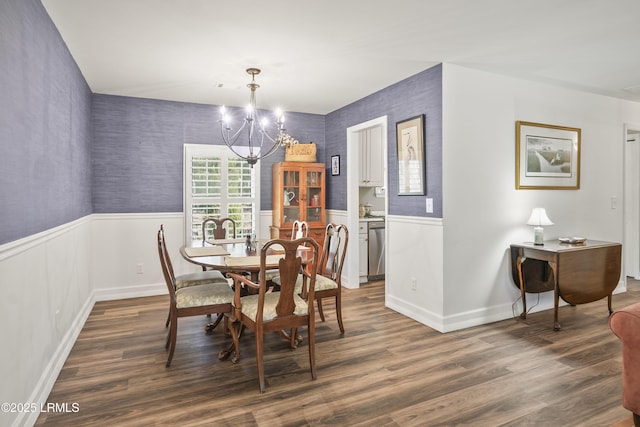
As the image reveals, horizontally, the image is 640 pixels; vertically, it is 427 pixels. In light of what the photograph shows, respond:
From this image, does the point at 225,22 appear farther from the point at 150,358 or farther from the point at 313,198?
the point at 313,198

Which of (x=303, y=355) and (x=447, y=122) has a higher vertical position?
(x=447, y=122)

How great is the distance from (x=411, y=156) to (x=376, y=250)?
197 cm

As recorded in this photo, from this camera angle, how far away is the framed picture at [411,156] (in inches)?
148

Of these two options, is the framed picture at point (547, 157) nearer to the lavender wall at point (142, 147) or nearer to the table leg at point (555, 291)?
the table leg at point (555, 291)

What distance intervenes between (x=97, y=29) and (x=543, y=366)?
417 cm

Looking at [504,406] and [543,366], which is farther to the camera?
[543,366]

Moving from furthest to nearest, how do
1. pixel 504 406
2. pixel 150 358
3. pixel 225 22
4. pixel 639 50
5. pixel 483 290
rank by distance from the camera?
pixel 483 290
pixel 639 50
pixel 150 358
pixel 225 22
pixel 504 406

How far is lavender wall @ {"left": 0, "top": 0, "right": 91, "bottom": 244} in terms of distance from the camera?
1.87 metres

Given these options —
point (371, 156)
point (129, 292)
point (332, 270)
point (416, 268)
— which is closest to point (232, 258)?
point (332, 270)

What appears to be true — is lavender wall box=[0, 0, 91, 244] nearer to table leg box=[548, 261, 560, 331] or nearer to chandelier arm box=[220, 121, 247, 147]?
chandelier arm box=[220, 121, 247, 147]

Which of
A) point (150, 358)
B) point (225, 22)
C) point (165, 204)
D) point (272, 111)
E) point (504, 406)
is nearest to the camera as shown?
point (504, 406)

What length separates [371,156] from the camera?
5.63m

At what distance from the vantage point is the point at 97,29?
9.29 ft

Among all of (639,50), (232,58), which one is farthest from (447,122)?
(232,58)
